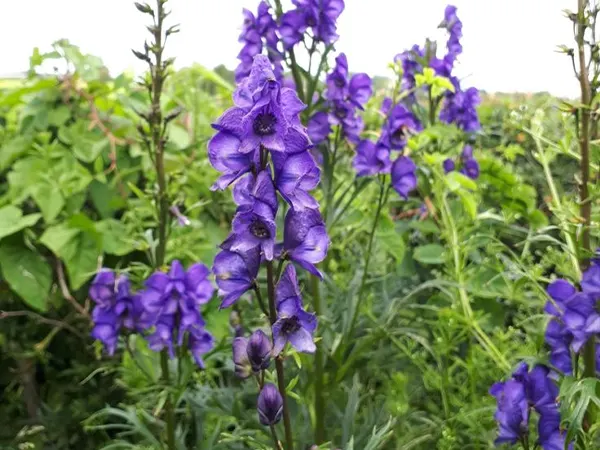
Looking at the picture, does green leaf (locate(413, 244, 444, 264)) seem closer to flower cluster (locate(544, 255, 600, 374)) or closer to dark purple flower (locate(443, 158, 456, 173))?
dark purple flower (locate(443, 158, 456, 173))

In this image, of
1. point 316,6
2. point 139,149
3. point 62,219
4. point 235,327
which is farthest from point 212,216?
point 316,6

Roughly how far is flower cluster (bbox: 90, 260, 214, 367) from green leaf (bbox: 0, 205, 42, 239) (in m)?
0.65

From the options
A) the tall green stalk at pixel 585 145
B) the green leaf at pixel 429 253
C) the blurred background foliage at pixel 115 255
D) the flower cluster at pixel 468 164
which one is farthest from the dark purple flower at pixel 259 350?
the flower cluster at pixel 468 164

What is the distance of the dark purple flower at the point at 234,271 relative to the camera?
0.98m

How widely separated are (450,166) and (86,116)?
1334 millimetres

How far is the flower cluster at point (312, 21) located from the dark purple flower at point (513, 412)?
0.96 meters

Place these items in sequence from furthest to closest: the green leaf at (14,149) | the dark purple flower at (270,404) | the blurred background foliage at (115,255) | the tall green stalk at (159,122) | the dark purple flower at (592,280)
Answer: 1. the green leaf at (14,149)
2. the blurred background foliage at (115,255)
3. the tall green stalk at (159,122)
4. the dark purple flower at (592,280)
5. the dark purple flower at (270,404)

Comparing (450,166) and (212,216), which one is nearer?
(450,166)

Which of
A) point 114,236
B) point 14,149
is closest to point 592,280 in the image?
point 114,236

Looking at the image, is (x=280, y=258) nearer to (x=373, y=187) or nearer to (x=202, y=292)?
(x=202, y=292)

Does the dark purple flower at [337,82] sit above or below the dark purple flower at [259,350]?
above

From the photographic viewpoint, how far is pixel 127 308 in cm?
161

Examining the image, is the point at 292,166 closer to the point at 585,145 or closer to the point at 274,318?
the point at 274,318

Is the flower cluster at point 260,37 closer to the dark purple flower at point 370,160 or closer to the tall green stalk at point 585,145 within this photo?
the dark purple flower at point 370,160
